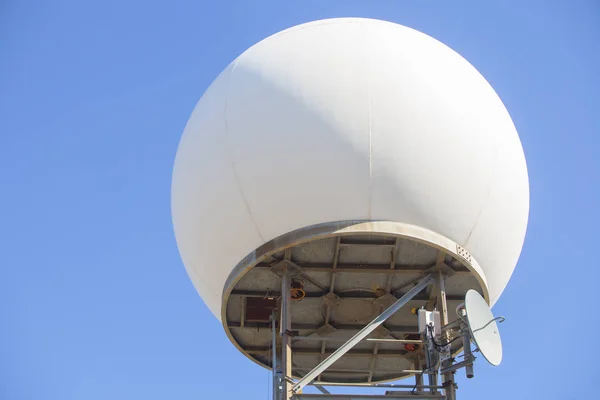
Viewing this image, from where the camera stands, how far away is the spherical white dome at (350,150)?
1653cm

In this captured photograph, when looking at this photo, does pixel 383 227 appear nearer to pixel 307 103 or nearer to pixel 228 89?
pixel 307 103

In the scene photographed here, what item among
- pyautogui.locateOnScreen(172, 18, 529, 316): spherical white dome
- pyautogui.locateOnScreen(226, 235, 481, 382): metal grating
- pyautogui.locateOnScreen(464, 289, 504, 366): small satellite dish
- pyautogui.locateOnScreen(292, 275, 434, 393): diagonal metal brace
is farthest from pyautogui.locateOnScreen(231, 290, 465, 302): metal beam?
pyautogui.locateOnScreen(464, 289, 504, 366): small satellite dish

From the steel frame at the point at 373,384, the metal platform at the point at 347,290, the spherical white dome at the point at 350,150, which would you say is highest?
the spherical white dome at the point at 350,150

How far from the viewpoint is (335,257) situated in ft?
58.6

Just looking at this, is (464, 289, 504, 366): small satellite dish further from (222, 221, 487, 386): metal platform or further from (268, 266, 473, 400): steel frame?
(222, 221, 487, 386): metal platform

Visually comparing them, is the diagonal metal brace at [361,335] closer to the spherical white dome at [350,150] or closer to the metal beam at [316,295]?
the metal beam at [316,295]

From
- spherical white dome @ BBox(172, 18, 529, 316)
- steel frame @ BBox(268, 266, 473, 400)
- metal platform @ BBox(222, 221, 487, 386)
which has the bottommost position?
steel frame @ BBox(268, 266, 473, 400)

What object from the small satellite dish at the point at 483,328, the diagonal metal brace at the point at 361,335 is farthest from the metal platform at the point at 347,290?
the small satellite dish at the point at 483,328

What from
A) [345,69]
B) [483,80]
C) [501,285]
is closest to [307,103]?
[345,69]

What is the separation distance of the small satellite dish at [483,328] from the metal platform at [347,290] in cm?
104

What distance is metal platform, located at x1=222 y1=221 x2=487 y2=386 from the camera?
17.0m

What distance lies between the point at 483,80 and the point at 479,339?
209 inches

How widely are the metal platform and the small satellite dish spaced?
3.41 feet

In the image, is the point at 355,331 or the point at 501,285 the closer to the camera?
the point at 501,285
